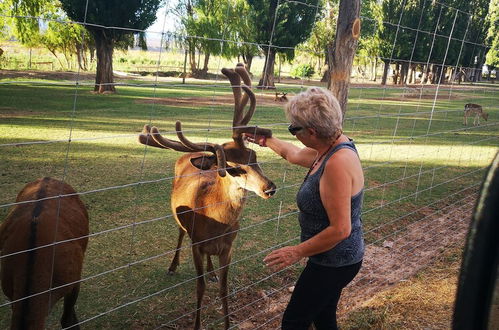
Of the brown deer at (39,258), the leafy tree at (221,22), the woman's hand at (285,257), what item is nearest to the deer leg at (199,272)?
the brown deer at (39,258)

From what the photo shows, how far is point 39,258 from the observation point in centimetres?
310

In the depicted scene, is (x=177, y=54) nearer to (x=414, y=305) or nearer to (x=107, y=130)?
(x=414, y=305)

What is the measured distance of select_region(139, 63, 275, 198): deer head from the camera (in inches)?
156

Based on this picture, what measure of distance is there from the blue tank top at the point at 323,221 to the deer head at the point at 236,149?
1163mm

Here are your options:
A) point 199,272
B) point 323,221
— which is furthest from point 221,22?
point 323,221

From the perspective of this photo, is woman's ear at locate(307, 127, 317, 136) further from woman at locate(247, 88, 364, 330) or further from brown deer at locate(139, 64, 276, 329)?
brown deer at locate(139, 64, 276, 329)

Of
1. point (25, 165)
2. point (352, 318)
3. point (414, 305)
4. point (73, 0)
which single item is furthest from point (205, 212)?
point (73, 0)

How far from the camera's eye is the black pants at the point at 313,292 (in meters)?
2.68

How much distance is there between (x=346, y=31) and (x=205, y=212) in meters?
2.27

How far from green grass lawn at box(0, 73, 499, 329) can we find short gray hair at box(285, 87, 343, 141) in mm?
795

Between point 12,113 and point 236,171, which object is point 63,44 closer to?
point 236,171

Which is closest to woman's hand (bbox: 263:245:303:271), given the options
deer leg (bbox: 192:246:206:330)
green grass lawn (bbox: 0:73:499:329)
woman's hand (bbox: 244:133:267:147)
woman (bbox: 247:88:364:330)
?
woman (bbox: 247:88:364:330)

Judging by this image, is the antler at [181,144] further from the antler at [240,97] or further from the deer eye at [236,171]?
the antler at [240,97]

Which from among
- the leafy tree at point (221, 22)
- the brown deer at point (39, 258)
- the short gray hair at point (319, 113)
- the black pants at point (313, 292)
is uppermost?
the leafy tree at point (221, 22)
